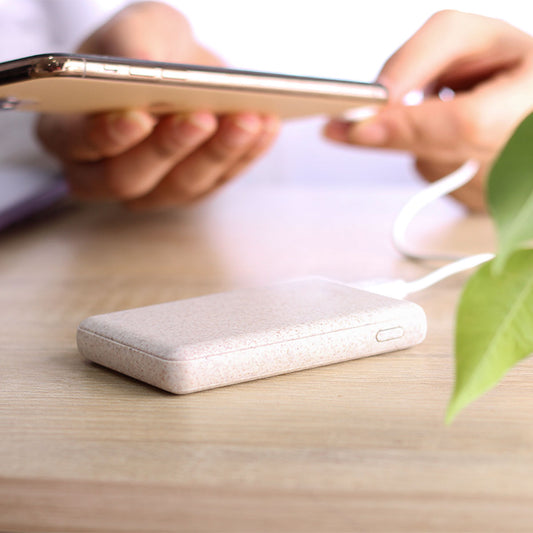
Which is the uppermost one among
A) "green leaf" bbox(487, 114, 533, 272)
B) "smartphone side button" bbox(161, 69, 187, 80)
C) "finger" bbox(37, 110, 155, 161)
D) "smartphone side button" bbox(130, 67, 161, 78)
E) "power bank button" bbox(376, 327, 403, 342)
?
"smartphone side button" bbox(130, 67, 161, 78)

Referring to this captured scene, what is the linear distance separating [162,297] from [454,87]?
513mm

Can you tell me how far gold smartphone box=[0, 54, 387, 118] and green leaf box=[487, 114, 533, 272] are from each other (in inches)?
9.9

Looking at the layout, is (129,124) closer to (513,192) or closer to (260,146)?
(260,146)

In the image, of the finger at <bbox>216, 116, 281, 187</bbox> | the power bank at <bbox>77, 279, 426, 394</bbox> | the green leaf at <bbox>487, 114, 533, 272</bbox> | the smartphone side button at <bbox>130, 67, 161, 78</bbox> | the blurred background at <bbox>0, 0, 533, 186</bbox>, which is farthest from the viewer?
the blurred background at <bbox>0, 0, 533, 186</bbox>

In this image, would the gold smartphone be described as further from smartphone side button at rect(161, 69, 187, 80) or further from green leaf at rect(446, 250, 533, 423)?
green leaf at rect(446, 250, 533, 423)

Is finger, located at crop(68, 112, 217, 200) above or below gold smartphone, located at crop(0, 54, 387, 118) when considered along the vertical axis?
below

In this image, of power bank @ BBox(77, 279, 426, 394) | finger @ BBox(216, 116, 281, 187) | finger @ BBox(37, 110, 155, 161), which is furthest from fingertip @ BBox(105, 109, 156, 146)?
power bank @ BBox(77, 279, 426, 394)

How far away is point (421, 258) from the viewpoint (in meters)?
0.57

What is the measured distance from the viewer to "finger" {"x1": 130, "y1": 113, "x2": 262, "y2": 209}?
2.36ft

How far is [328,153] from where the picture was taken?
5.06 feet

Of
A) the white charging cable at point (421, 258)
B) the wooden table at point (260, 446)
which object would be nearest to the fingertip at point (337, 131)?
the white charging cable at point (421, 258)

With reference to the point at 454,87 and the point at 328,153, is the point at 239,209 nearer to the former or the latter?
the point at 454,87

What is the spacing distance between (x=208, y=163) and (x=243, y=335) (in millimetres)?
522

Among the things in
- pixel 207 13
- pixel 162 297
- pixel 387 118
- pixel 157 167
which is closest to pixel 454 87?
pixel 387 118
